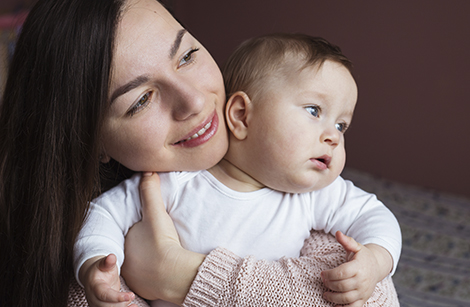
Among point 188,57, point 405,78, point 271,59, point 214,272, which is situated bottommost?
point 214,272

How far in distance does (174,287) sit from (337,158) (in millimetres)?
502

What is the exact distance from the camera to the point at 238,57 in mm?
1178

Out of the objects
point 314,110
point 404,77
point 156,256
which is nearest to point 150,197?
point 156,256

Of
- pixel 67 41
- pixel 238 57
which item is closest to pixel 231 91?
pixel 238 57

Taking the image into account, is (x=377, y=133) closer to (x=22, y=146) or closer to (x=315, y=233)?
(x=315, y=233)

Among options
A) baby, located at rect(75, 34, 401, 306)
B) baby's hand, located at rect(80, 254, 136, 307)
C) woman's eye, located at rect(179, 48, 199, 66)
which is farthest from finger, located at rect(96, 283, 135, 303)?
woman's eye, located at rect(179, 48, 199, 66)

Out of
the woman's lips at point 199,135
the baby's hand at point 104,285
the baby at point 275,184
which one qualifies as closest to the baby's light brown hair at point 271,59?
the baby at point 275,184

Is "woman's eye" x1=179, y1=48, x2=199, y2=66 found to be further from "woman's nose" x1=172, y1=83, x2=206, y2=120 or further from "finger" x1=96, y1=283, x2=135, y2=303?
"finger" x1=96, y1=283, x2=135, y2=303

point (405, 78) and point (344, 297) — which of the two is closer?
point (344, 297)

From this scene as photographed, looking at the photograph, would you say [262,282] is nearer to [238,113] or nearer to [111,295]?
[111,295]

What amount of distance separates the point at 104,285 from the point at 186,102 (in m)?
0.42

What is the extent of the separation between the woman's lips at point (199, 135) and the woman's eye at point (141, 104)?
122 mm

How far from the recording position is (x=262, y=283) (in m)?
0.88

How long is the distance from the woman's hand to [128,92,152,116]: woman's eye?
196mm
